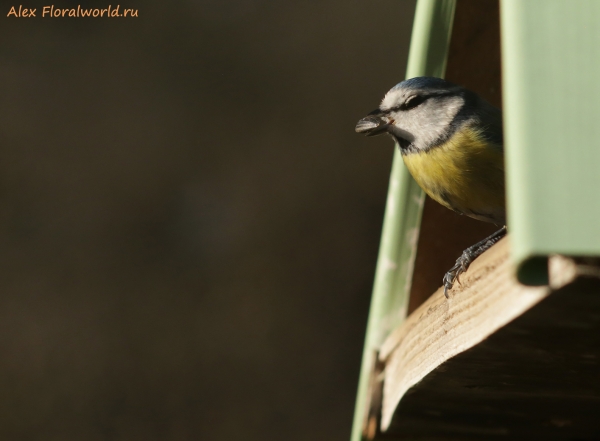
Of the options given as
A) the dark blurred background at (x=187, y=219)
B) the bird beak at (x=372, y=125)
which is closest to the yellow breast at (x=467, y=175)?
the bird beak at (x=372, y=125)

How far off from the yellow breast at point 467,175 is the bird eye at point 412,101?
0.09m

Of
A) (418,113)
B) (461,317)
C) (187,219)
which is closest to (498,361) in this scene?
(461,317)

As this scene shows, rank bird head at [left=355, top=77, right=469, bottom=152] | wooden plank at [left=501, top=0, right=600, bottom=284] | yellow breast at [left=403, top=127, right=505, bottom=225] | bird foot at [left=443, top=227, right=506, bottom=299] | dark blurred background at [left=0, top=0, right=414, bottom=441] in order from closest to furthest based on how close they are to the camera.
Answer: wooden plank at [left=501, top=0, right=600, bottom=284]
bird foot at [left=443, top=227, right=506, bottom=299]
yellow breast at [left=403, top=127, right=505, bottom=225]
bird head at [left=355, top=77, right=469, bottom=152]
dark blurred background at [left=0, top=0, right=414, bottom=441]

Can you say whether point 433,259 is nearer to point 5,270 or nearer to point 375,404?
point 375,404

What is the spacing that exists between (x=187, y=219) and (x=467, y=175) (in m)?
1.39

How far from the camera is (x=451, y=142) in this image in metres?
1.02

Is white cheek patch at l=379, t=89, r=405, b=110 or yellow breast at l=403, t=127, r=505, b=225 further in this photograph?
white cheek patch at l=379, t=89, r=405, b=110

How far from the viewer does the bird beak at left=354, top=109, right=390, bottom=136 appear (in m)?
1.11

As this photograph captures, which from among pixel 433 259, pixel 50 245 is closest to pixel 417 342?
pixel 433 259

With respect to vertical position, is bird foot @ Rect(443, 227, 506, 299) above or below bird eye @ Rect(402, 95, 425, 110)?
below

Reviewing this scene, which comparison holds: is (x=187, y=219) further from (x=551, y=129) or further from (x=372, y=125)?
(x=551, y=129)

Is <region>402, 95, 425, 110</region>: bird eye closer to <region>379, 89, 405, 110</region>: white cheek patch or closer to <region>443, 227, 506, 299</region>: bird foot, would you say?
<region>379, 89, 405, 110</region>: white cheek patch

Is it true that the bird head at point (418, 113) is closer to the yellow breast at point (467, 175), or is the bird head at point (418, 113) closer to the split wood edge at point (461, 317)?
the yellow breast at point (467, 175)

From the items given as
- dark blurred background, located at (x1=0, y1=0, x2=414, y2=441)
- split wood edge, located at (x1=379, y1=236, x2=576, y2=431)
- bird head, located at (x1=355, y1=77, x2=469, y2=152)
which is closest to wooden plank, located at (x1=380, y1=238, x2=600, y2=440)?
split wood edge, located at (x1=379, y1=236, x2=576, y2=431)
